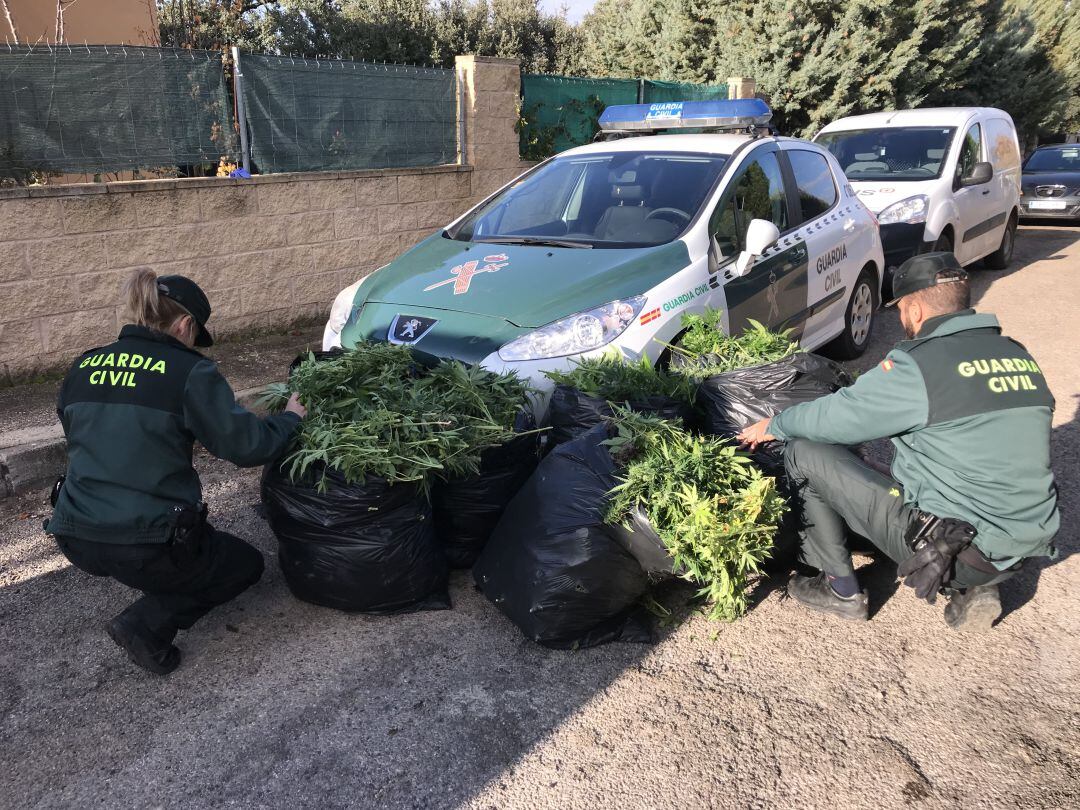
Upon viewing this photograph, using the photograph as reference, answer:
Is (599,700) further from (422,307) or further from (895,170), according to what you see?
(895,170)

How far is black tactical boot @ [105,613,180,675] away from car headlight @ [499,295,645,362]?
189 cm

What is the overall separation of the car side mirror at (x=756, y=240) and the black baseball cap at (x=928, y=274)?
159 centimetres

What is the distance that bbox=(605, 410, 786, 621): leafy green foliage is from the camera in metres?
3.06

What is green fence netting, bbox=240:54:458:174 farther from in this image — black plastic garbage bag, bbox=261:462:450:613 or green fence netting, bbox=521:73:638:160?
black plastic garbage bag, bbox=261:462:450:613

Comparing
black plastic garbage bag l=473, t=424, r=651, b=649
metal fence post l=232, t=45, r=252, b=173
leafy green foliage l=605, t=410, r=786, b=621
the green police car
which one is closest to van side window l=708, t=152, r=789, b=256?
the green police car

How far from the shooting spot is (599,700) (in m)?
2.95

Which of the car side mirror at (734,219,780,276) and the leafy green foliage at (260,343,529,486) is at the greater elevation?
the car side mirror at (734,219,780,276)

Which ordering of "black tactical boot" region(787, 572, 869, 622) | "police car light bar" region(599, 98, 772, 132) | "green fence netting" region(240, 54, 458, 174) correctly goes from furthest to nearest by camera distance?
"green fence netting" region(240, 54, 458, 174) → "police car light bar" region(599, 98, 772, 132) → "black tactical boot" region(787, 572, 869, 622)

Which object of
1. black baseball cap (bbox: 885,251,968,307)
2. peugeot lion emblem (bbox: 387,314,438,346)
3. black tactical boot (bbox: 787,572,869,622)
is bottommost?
black tactical boot (bbox: 787,572,869,622)

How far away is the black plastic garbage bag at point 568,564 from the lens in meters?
3.12

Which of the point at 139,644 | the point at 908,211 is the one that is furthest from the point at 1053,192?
the point at 139,644

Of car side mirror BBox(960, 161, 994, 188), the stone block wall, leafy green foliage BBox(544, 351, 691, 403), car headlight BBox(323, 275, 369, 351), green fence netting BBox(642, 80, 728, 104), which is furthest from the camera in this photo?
green fence netting BBox(642, 80, 728, 104)

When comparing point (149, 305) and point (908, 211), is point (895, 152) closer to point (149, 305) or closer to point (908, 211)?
point (908, 211)

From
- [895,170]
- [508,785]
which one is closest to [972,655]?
[508,785]
